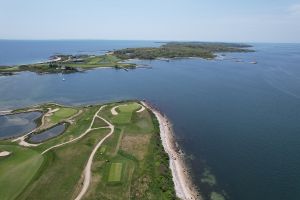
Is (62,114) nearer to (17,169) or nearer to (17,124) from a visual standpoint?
(17,124)

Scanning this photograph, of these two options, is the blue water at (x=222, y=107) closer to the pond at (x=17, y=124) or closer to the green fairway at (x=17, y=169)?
the pond at (x=17, y=124)

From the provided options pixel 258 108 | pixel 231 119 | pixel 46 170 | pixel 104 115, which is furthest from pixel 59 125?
pixel 258 108

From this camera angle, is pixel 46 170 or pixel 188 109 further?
pixel 188 109

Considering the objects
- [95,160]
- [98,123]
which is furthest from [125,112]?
[95,160]

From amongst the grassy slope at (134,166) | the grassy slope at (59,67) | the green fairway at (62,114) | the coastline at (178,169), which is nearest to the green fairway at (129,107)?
the grassy slope at (134,166)

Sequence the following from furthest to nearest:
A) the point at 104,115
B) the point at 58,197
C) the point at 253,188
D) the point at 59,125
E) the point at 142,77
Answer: the point at 142,77 → the point at 104,115 → the point at 59,125 → the point at 253,188 → the point at 58,197

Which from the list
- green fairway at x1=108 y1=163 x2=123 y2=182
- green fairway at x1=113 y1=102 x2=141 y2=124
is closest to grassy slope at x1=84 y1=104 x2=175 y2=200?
green fairway at x1=108 y1=163 x2=123 y2=182

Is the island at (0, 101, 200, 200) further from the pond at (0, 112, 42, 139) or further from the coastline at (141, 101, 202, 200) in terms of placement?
the pond at (0, 112, 42, 139)

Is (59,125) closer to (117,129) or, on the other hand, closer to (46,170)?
(117,129)
